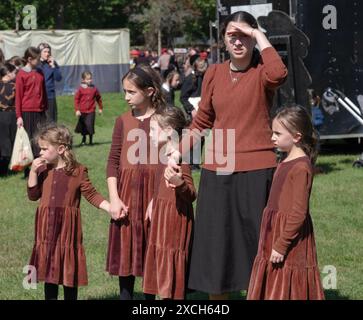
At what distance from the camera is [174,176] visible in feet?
19.3

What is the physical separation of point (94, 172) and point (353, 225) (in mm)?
5935

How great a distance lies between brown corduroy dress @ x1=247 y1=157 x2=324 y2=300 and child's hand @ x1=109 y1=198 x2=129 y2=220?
119cm

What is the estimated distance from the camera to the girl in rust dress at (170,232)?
245 inches

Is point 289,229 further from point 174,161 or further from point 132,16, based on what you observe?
point 132,16

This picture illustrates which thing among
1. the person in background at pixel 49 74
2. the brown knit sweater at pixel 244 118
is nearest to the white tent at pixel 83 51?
the person in background at pixel 49 74

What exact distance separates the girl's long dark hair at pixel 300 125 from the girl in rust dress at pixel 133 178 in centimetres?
119

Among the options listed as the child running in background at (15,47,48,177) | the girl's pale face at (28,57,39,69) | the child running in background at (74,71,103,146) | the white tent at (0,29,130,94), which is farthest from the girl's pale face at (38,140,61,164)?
the white tent at (0,29,130,94)

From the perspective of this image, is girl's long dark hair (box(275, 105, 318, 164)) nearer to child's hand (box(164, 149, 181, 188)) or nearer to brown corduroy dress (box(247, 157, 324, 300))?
brown corduroy dress (box(247, 157, 324, 300))

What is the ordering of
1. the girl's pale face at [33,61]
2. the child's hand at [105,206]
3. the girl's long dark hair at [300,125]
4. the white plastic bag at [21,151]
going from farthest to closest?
the girl's pale face at [33,61]
the white plastic bag at [21,151]
the child's hand at [105,206]
the girl's long dark hair at [300,125]

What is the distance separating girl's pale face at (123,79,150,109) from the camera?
653 centimetres

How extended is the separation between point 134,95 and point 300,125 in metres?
1.37

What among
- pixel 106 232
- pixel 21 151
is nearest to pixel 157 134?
pixel 106 232

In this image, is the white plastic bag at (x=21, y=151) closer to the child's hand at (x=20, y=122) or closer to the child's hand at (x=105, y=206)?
the child's hand at (x=20, y=122)

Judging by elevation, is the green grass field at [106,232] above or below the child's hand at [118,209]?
below
